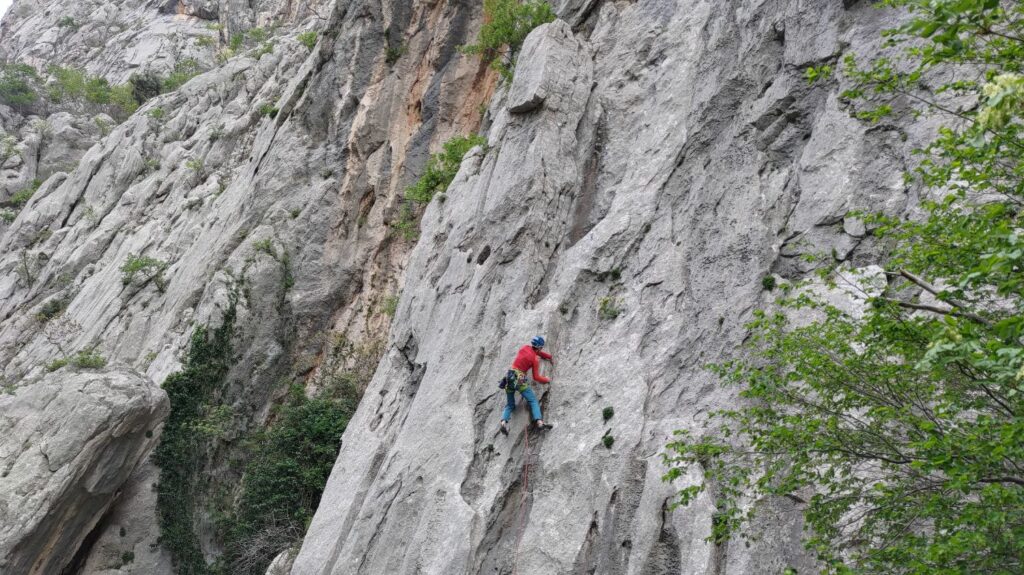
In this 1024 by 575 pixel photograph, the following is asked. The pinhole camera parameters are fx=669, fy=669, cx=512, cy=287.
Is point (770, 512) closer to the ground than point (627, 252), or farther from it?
closer to the ground

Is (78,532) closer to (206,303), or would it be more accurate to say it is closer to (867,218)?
(206,303)

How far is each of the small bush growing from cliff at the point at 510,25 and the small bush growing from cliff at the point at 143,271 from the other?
59.1ft

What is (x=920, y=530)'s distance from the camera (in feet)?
25.3

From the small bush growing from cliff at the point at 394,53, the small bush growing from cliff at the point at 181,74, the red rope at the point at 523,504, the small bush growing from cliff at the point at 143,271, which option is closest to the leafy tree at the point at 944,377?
the red rope at the point at 523,504

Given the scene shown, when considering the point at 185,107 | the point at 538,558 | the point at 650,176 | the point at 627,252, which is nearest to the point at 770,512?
the point at 538,558

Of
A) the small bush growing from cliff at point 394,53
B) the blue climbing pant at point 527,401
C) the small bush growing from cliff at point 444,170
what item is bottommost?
the blue climbing pant at point 527,401

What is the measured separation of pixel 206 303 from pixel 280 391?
15.0ft

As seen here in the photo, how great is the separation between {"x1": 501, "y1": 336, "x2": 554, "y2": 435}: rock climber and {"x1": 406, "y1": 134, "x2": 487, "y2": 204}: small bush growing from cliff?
11.1 metres

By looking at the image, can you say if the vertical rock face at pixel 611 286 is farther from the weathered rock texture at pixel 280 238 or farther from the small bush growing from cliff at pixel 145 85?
the small bush growing from cliff at pixel 145 85

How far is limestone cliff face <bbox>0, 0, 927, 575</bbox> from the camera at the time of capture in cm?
1188

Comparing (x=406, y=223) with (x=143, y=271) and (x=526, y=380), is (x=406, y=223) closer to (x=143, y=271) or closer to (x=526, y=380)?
(x=143, y=271)

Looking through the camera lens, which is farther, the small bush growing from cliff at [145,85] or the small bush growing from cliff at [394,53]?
the small bush growing from cliff at [145,85]

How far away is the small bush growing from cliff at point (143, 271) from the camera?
101ft

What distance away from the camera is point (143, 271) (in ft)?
102
